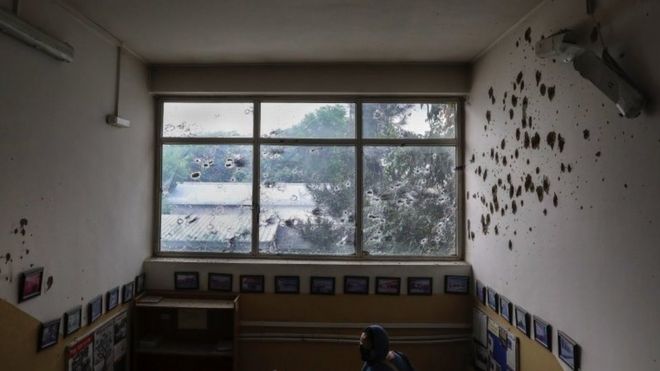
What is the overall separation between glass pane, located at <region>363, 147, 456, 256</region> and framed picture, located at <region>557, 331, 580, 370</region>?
1.52m

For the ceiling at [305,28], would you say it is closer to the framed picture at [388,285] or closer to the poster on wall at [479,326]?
the framed picture at [388,285]

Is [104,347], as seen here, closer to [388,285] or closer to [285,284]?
[285,284]

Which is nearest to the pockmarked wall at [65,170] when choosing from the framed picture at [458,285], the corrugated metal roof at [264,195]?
the corrugated metal roof at [264,195]

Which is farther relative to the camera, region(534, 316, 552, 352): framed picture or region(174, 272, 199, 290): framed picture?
region(174, 272, 199, 290): framed picture

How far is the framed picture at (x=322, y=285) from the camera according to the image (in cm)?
344

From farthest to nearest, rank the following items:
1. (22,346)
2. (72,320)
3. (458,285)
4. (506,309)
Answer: (458,285) → (506,309) → (72,320) → (22,346)

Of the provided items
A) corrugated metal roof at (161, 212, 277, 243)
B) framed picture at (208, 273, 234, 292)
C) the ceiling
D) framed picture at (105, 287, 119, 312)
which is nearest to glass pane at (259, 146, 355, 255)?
corrugated metal roof at (161, 212, 277, 243)

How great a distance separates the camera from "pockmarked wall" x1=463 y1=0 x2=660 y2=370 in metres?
1.60

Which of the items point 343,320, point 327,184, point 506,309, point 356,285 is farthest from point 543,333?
point 327,184

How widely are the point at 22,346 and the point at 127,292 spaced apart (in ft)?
3.52

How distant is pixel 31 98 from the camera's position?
2.16 m

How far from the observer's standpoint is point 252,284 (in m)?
3.47

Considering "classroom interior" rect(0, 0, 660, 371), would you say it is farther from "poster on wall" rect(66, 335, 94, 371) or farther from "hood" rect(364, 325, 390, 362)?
"hood" rect(364, 325, 390, 362)

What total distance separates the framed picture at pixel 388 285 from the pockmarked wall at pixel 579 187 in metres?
0.78
